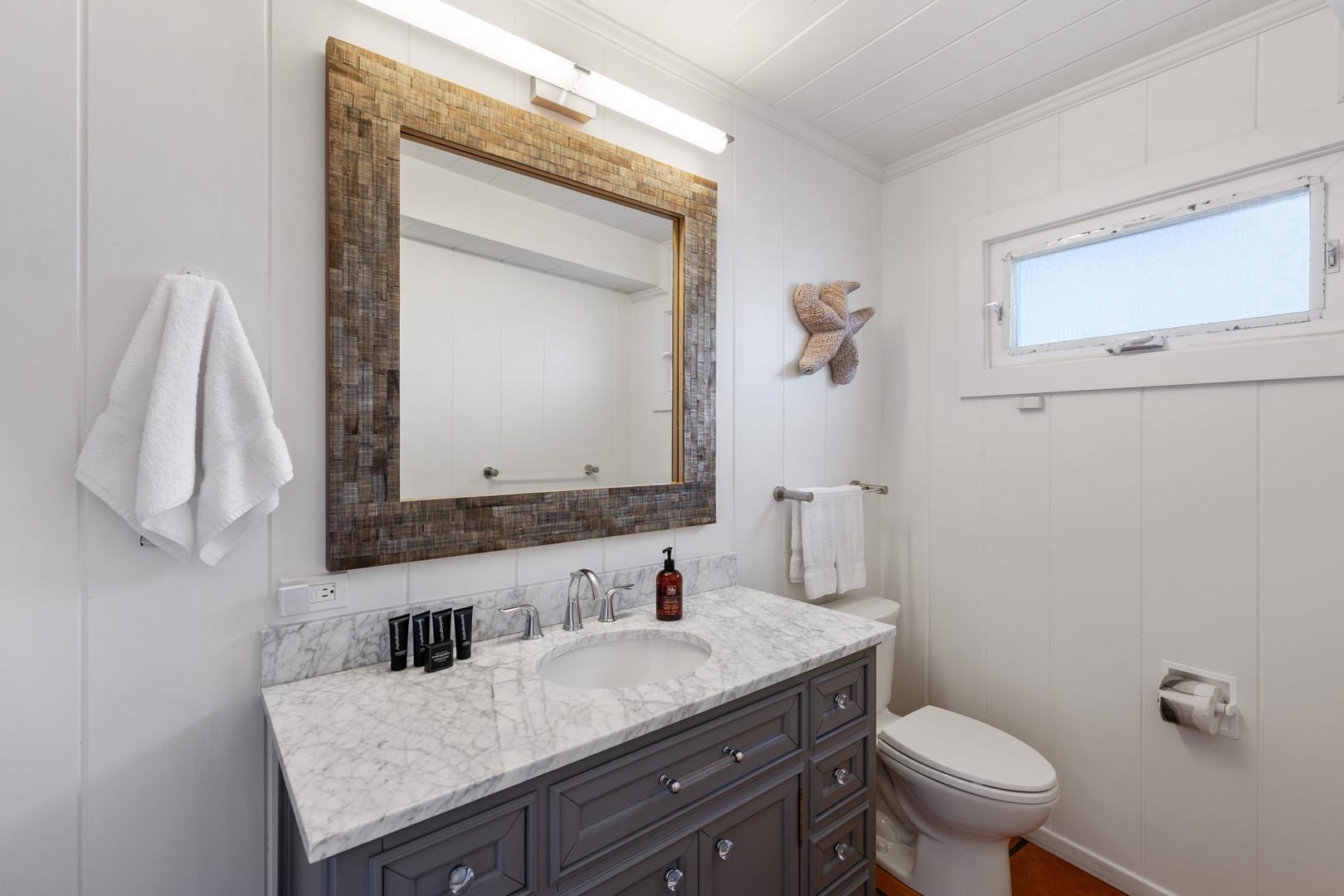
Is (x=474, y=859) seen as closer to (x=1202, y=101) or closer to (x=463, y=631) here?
(x=463, y=631)

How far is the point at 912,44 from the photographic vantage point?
161 cm

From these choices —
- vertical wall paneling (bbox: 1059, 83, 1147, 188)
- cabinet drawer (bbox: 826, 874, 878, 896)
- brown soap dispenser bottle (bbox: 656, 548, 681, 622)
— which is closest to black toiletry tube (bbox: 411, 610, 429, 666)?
brown soap dispenser bottle (bbox: 656, 548, 681, 622)

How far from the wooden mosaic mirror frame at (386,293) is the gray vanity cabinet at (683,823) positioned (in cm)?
55

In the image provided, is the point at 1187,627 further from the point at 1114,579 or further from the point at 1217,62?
the point at 1217,62

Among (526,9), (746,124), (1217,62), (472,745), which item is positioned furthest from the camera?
(746,124)

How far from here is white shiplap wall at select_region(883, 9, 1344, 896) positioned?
1.42m

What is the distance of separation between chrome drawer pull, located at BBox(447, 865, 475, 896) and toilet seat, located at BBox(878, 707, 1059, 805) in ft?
4.16

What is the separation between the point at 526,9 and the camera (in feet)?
4.64

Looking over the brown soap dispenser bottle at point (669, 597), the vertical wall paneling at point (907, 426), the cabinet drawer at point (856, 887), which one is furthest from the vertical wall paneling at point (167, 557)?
the vertical wall paneling at point (907, 426)

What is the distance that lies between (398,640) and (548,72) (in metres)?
1.27

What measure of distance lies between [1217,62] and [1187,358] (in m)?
0.78

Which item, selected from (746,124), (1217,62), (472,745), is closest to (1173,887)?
(472,745)

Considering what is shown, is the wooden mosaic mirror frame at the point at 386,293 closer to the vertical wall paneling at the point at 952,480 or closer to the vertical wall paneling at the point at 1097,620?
the vertical wall paneling at the point at 952,480

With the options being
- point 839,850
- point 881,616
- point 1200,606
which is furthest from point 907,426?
point 839,850
